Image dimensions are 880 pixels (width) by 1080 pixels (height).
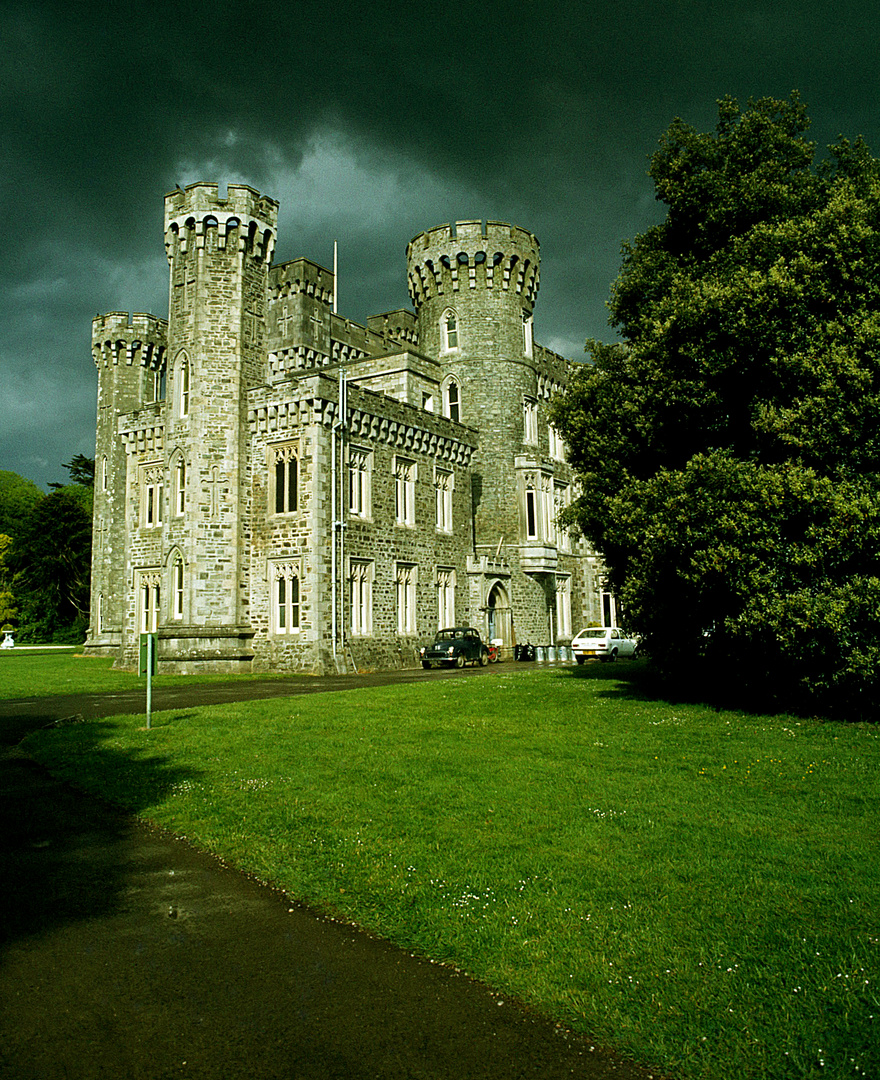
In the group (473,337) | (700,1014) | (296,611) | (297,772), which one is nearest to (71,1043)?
(700,1014)

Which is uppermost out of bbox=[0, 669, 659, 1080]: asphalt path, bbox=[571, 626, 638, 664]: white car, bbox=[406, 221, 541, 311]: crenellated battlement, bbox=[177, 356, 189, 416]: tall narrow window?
bbox=[406, 221, 541, 311]: crenellated battlement

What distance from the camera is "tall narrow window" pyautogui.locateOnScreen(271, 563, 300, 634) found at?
31844mm

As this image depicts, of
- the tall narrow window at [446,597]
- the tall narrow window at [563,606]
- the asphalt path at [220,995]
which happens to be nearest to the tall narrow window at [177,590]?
the tall narrow window at [446,597]

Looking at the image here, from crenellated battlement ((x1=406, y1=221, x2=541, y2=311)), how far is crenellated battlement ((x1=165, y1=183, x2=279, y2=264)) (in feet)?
40.1

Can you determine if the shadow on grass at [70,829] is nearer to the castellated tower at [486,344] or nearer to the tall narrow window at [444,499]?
the tall narrow window at [444,499]

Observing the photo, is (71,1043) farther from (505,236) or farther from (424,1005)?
(505,236)

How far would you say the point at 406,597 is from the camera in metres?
36.3

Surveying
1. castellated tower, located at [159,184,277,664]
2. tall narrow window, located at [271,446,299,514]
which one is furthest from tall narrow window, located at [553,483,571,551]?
castellated tower, located at [159,184,277,664]

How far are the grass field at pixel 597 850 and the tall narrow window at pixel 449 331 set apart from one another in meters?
32.8

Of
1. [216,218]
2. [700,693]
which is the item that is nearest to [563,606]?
[216,218]

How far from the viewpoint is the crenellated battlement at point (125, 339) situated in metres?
46.7

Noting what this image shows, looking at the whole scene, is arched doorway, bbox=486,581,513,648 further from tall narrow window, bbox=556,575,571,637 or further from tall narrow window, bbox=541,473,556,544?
tall narrow window, bbox=556,575,571,637

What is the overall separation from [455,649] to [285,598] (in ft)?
24.3

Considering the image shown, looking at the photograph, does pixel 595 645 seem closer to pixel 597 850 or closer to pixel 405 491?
pixel 405 491
